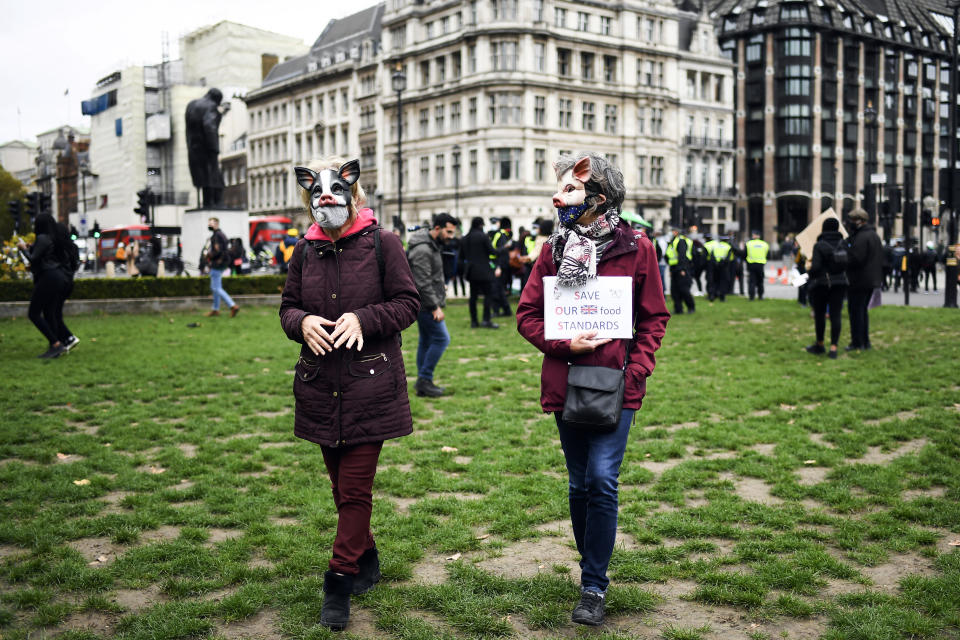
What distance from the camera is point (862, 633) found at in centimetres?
394

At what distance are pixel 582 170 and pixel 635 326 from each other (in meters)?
0.78

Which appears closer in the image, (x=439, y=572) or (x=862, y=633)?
(x=862, y=633)

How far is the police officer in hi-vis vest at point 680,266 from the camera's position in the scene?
61.6 feet

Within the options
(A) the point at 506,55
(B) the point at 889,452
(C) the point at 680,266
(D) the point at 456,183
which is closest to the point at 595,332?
(B) the point at 889,452

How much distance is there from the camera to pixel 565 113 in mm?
63656

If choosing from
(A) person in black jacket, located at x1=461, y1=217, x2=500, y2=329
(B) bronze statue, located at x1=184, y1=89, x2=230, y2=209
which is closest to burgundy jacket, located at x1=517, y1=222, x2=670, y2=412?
(A) person in black jacket, located at x1=461, y1=217, x2=500, y2=329

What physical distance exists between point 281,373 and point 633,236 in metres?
8.34

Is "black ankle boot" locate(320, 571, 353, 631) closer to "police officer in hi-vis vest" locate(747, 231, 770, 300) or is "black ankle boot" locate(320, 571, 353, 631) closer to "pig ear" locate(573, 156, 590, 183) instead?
"pig ear" locate(573, 156, 590, 183)

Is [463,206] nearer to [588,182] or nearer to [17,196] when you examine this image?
[17,196]

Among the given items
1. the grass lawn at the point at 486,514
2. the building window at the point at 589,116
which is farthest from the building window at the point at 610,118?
the grass lawn at the point at 486,514

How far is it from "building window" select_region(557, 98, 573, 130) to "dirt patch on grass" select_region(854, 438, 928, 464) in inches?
2271

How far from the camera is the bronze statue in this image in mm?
23547

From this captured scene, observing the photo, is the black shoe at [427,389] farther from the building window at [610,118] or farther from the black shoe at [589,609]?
the building window at [610,118]

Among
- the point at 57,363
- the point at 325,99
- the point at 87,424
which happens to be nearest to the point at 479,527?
the point at 87,424
